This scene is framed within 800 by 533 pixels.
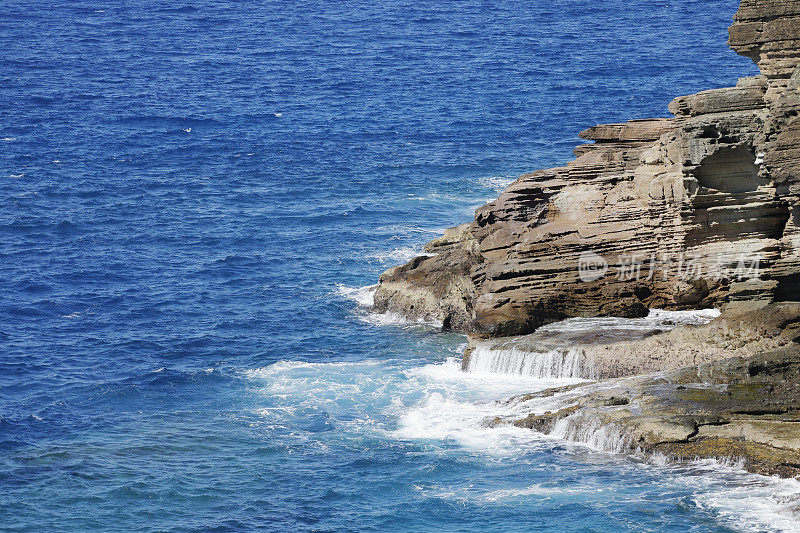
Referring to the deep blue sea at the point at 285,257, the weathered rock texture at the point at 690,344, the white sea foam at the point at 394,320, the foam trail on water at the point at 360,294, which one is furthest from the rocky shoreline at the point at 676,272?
the foam trail on water at the point at 360,294

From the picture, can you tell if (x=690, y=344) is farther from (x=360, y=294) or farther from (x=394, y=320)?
(x=360, y=294)

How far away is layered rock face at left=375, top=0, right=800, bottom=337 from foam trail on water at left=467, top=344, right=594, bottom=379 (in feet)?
5.98

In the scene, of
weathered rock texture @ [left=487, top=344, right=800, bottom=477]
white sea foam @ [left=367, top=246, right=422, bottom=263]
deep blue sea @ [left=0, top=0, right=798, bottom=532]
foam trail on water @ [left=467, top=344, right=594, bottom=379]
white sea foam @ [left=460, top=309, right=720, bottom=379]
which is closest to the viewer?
weathered rock texture @ [left=487, top=344, right=800, bottom=477]

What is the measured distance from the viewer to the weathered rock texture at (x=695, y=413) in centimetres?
3547

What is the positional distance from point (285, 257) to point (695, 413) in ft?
115

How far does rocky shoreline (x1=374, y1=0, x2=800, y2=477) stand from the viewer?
124 ft

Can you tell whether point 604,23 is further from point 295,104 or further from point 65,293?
point 65,293

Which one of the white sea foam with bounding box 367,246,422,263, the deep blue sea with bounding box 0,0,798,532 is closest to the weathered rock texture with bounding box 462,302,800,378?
the deep blue sea with bounding box 0,0,798,532

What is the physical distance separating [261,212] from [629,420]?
43.7 m

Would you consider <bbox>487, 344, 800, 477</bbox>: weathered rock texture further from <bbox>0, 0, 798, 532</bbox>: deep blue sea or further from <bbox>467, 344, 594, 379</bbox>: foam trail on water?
<bbox>467, 344, 594, 379</bbox>: foam trail on water

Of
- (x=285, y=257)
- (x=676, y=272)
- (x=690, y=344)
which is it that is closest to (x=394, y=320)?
(x=285, y=257)

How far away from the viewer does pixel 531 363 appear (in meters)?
45.3

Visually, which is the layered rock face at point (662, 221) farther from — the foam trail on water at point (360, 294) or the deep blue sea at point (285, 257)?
the deep blue sea at point (285, 257)

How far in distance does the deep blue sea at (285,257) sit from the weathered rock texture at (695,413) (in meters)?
0.79
